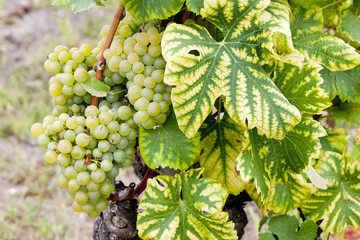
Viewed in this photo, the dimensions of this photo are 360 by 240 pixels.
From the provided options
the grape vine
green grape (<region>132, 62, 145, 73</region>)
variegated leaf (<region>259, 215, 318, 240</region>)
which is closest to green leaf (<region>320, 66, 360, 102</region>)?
the grape vine

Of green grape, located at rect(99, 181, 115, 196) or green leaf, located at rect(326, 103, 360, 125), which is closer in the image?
green grape, located at rect(99, 181, 115, 196)

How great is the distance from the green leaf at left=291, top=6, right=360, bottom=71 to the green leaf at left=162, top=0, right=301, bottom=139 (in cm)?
18

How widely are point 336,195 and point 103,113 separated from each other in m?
0.68

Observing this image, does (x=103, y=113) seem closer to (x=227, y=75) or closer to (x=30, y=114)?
(x=227, y=75)

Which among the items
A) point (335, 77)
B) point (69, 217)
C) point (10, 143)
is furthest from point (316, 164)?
point (10, 143)

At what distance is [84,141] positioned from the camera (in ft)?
2.62

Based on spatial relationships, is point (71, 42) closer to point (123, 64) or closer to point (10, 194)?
point (10, 194)

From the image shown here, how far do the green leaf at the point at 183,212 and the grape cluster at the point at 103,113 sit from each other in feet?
0.35

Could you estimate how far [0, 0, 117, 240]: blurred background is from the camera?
2232 mm

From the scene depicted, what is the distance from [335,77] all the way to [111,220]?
770mm

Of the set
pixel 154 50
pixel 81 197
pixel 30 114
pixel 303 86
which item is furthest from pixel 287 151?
pixel 30 114

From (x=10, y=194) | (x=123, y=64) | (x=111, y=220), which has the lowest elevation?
(x=10, y=194)

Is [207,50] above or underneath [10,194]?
above

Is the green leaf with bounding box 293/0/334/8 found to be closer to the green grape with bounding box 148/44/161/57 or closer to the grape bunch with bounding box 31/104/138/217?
the green grape with bounding box 148/44/161/57
